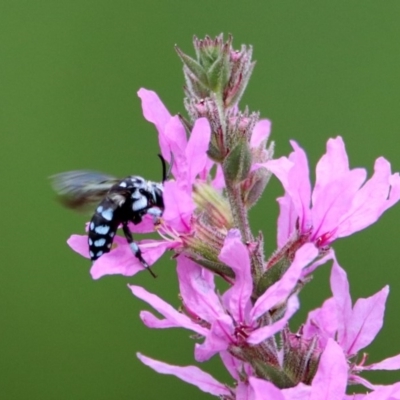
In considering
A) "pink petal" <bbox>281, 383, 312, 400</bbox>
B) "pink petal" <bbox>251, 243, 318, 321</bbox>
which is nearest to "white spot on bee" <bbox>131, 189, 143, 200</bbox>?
"pink petal" <bbox>251, 243, 318, 321</bbox>

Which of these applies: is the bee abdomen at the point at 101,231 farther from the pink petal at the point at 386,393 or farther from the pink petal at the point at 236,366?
the pink petal at the point at 386,393

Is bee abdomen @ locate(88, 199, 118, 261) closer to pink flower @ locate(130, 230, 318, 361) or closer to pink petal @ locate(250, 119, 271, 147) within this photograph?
pink flower @ locate(130, 230, 318, 361)

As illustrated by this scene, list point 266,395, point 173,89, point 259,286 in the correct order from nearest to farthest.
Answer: point 266,395 → point 259,286 → point 173,89

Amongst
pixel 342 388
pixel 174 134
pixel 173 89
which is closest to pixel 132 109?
pixel 173 89

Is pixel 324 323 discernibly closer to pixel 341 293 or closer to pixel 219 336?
→ pixel 341 293

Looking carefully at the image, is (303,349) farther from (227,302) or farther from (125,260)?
(125,260)

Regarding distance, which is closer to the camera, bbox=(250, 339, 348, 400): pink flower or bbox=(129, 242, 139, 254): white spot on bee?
bbox=(250, 339, 348, 400): pink flower
